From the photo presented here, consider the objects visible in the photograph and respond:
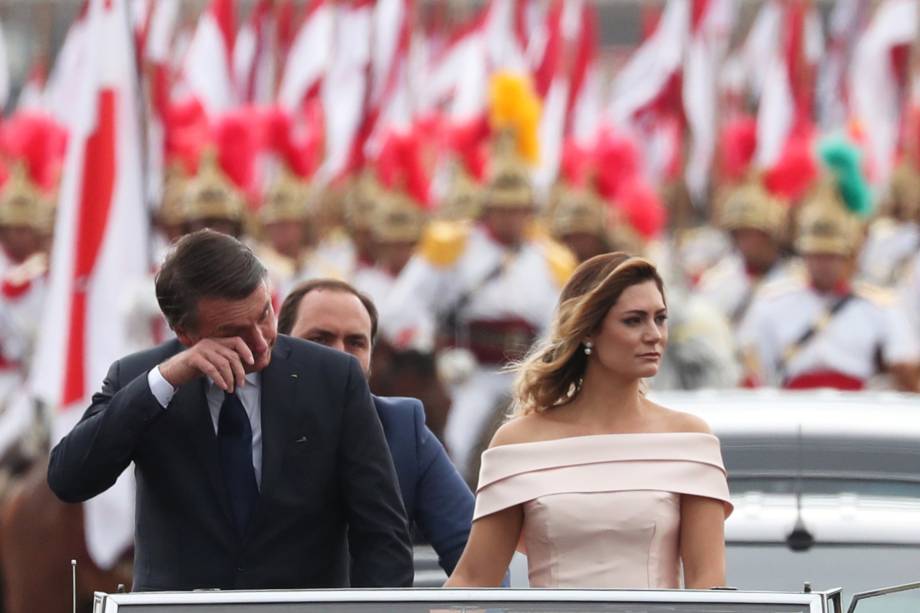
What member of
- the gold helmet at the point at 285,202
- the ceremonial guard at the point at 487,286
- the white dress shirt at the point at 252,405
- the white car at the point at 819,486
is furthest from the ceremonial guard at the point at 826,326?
the white dress shirt at the point at 252,405

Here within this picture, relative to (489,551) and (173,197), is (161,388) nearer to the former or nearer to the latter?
(489,551)

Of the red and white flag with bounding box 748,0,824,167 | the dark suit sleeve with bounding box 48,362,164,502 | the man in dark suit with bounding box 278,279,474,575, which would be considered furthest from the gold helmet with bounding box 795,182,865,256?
the dark suit sleeve with bounding box 48,362,164,502

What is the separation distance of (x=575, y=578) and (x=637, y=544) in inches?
5.1

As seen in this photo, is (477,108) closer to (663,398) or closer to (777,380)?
(777,380)

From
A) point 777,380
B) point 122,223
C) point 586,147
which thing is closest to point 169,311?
point 122,223

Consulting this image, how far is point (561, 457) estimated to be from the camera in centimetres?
488

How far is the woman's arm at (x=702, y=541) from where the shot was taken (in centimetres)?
471

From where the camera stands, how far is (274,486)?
15.6ft

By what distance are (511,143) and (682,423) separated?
42.4 ft

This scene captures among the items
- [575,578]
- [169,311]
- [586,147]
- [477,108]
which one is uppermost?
[477,108]

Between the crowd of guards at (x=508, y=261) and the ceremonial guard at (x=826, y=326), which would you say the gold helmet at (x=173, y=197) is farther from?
the ceremonial guard at (x=826, y=326)

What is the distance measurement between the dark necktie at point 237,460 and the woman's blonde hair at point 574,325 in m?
0.59

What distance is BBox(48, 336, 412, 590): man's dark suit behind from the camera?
4742 mm

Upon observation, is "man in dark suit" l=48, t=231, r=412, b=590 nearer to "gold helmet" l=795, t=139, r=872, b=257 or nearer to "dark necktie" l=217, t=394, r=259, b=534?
"dark necktie" l=217, t=394, r=259, b=534
